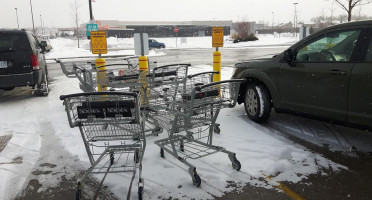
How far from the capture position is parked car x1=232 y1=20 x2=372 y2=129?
4113 mm

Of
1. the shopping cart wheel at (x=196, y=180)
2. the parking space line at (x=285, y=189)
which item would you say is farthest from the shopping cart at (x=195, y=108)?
the parking space line at (x=285, y=189)

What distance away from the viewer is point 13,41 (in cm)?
793

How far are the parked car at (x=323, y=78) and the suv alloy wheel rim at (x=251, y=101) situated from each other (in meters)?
0.02

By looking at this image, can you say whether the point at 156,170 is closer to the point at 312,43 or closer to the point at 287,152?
the point at 287,152

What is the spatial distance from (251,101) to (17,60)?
5.97 meters

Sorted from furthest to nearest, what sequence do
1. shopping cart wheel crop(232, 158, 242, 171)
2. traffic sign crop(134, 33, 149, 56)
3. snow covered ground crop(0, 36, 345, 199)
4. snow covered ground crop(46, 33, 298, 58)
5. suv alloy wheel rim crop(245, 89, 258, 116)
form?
snow covered ground crop(46, 33, 298, 58), traffic sign crop(134, 33, 149, 56), suv alloy wheel rim crop(245, 89, 258, 116), shopping cart wheel crop(232, 158, 242, 171), snow covered ground crop(0, 36, 345, 199)

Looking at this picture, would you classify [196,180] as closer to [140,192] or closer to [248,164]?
[140,192]

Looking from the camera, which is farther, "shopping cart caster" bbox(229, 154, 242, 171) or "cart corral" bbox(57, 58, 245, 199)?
"shopping cart caster" bbox(229, 154, 242, 171)

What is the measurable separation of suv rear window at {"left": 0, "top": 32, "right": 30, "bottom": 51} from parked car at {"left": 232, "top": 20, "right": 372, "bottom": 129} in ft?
19.2

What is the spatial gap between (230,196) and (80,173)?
1.94 meters

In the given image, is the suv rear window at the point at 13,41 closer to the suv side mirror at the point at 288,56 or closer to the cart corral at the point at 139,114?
the cart corral at the point at 139,114

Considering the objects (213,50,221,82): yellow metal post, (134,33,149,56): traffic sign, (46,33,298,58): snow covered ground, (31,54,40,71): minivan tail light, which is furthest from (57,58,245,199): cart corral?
(46,33,298,58): snow covered ground

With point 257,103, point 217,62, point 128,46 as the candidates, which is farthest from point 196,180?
point 128,46

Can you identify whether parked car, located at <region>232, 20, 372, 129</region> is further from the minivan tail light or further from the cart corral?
the minivan tail light
